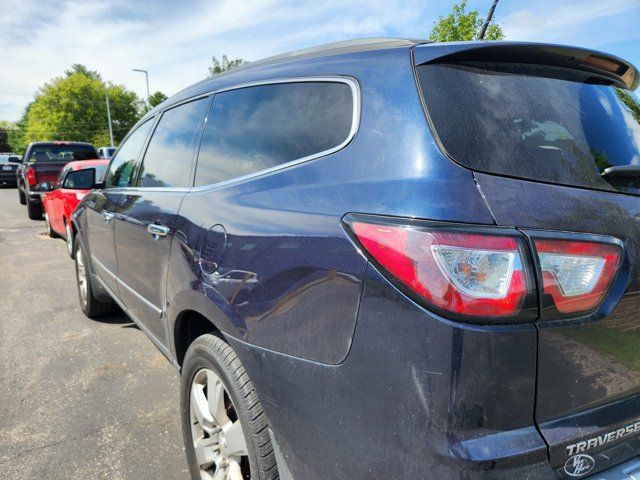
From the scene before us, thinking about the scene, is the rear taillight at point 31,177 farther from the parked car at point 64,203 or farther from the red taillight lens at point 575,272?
the red taillight lens at point 575,272

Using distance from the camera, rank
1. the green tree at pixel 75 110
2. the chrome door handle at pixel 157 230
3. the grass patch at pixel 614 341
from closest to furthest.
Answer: the grass patch at pixel 614 341, the chrome door handle at pixel 157 230, the green tree at pixel 75 110

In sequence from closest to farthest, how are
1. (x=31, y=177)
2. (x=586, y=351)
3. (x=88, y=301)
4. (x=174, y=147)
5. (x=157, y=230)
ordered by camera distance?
(x=586, y=351), (x=157, y=230), (x=174, y=147), (x=88, y=301), (x=31, y=177)

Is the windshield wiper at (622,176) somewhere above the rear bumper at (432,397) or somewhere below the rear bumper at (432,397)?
above

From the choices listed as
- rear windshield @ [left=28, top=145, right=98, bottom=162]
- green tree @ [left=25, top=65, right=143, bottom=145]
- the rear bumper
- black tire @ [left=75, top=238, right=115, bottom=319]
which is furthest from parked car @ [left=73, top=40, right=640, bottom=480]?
green tree @ [left=25, top=65, right=143, bottom=145]

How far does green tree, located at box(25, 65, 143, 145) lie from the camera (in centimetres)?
6700

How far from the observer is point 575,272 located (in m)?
1.25

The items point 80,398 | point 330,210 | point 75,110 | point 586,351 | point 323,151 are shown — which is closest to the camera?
point 586,351

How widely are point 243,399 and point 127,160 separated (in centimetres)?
253

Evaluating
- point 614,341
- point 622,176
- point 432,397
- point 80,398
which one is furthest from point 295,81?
point 80,398

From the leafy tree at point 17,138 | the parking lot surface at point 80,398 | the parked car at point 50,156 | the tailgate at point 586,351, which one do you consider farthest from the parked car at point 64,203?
the leafy tree at point 17,138

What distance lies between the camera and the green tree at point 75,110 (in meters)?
67.0

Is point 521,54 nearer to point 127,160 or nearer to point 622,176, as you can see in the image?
point 622,176

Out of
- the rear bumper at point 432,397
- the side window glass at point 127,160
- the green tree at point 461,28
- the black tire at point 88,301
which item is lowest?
the black tire at point 88,301

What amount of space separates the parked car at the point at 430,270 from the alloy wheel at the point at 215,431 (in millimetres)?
15
